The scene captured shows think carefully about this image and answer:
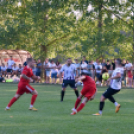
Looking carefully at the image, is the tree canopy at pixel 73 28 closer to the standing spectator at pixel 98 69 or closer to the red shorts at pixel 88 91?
the standing spectator at pixel 98 69

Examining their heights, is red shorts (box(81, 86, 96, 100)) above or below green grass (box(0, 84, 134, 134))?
above

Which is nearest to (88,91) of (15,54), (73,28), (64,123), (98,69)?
(64,123)

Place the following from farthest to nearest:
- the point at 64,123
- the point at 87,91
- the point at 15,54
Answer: the point at 15,54
the point at 87,91
the point at 64,123

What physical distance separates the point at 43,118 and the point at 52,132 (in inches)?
99.5

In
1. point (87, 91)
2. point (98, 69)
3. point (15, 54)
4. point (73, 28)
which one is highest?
point (73, 28)

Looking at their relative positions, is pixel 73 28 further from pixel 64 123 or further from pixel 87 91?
pixel 64 123

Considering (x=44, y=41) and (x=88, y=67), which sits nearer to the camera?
(x=88, y=67)

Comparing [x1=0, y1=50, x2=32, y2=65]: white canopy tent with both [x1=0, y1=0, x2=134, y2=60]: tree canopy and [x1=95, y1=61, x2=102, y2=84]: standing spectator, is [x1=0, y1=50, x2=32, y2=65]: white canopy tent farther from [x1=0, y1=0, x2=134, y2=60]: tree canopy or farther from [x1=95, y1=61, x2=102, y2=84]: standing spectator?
[x1=95, y1=61, x2=102, y2=84]: standing spectator

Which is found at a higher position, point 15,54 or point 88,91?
point 15,54

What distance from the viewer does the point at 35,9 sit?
37.3 metres

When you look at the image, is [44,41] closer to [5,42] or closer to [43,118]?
[5,42]

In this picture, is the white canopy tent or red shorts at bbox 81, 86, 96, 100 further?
the white canopy tent

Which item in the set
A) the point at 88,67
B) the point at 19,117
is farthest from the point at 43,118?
the point at 88,67

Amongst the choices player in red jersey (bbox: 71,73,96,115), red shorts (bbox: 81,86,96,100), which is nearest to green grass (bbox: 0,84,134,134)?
player in red jersey (bbox: 71,73,96,115)
